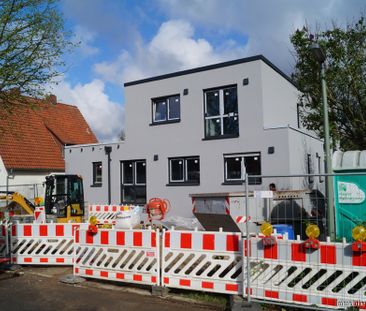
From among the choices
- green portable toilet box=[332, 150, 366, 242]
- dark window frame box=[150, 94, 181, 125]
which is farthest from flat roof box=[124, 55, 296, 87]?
green portable toilet box=[332, 150, 366, 242]

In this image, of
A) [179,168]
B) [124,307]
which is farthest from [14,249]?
[179,168]

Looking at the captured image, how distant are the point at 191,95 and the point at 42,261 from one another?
988 cm

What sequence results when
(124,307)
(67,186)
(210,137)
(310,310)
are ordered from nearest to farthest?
(310,310) → (124,307) → (67,186) → (210,137)

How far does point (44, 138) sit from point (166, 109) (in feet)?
44.3

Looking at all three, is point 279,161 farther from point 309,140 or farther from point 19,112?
point 19,112

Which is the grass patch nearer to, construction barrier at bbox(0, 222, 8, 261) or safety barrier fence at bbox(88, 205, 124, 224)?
construction barrier at bbox(0, 222, 8, 261)

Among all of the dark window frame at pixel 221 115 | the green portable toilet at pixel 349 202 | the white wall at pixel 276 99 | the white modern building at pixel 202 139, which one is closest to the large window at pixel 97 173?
the white modern building at pixel 202 139

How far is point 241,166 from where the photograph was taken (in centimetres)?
1586

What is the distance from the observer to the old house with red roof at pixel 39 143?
24.5m

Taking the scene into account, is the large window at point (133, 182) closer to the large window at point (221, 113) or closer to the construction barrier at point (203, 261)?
the large window at point (221, 113)

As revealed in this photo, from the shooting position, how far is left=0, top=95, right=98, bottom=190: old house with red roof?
80.2 ft

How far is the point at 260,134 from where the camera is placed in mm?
15398

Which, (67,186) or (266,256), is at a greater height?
(67,186)

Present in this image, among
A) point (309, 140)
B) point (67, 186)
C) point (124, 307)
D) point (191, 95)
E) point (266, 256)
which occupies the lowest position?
point (124, 307)
